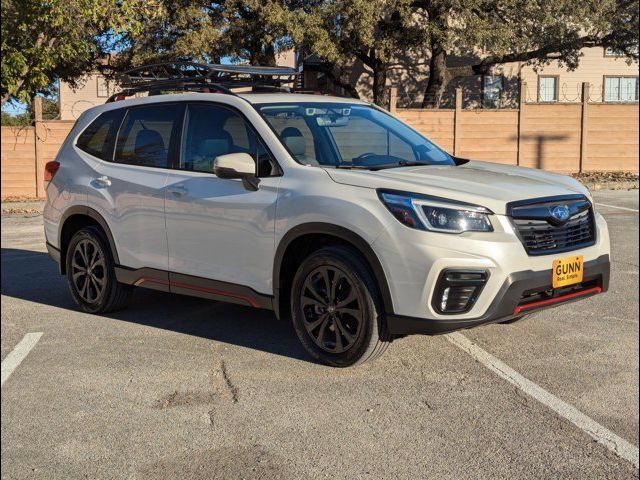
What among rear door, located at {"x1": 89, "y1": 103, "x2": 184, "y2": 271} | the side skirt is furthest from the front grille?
rear door, located at {"x1": 89, "y1": 103, "x2": 184, "y2": 271}

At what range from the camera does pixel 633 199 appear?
15.1 metres

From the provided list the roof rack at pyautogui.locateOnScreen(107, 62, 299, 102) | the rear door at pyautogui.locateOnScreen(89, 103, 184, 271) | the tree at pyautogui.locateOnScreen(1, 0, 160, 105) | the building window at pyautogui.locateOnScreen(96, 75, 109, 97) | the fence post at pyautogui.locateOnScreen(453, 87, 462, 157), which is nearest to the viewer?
the rear door at pyautogui.locateOnScreen(89, 103, 184, 271)

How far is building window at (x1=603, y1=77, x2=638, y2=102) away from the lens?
103 ft

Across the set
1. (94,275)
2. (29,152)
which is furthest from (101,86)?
(94,275)

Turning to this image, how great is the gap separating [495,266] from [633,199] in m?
12.4

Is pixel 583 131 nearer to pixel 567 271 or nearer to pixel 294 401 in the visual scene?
pixel 567 271

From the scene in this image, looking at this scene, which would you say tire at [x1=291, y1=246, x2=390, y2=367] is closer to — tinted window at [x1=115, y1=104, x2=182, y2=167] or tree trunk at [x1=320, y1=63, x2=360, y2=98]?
tinted window at [x1=115, y1=104, x2=182, y2=167]

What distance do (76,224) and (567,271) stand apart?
13.4ft

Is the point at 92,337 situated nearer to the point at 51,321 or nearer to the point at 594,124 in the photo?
the point at 51,321

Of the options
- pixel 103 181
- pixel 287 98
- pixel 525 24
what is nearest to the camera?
pixel 287 98

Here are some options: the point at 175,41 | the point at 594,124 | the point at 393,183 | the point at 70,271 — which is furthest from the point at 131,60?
the point at 393,183

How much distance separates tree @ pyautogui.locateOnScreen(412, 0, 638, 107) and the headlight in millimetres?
17338

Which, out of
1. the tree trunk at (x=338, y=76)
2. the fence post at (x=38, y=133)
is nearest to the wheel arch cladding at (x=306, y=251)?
the fence post at (x=38, y=133)

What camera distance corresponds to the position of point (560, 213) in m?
4.41
